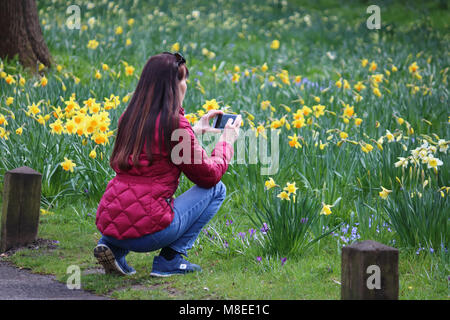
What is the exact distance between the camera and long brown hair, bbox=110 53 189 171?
2852 millimetres

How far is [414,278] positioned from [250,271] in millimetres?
828

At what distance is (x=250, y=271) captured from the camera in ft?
10.6

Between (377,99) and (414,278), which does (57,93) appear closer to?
(377,99)

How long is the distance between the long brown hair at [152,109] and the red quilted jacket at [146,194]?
0.11 feet

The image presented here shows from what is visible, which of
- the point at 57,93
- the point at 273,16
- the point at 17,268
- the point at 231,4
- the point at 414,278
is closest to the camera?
the point at 414,278

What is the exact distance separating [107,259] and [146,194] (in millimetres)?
444

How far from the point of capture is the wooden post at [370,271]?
7.61ft

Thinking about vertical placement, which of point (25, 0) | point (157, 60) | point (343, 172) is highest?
point (25, 0)

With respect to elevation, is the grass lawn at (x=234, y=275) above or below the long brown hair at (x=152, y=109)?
below
